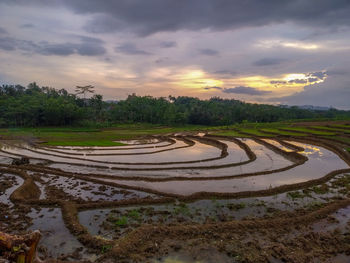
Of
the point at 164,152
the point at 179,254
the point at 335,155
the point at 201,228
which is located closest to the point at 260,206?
the point at 201,228

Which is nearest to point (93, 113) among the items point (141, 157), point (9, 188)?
point (141, 157)

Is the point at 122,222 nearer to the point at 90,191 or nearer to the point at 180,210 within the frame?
the point at 180,210

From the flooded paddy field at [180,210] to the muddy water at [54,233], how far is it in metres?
0.04

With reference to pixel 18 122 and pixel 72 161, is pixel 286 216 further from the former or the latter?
pixel 18 122

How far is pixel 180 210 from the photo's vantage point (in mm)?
11383

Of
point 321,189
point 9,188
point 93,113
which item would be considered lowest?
point 9,188

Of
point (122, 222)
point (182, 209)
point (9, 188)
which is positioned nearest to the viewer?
point (122, 222)

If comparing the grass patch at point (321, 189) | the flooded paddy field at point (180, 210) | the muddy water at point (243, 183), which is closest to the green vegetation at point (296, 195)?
the flooded paddy field at point (180, 210)

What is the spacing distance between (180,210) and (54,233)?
593 centimetres

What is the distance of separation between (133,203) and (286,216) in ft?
26.5

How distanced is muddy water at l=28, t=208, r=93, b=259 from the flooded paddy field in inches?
1.6

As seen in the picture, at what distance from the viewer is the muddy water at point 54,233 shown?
26.6 feet

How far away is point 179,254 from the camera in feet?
25.3

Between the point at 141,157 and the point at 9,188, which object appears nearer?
the point at 9,188
